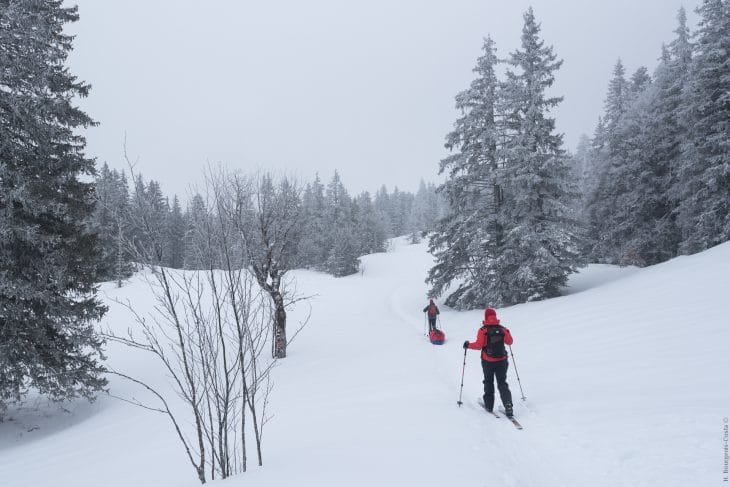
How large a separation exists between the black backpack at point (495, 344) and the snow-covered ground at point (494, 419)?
1.07 m

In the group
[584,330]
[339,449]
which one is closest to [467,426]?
[339,449]

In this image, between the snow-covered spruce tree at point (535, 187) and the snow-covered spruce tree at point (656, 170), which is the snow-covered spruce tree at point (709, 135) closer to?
the snow-covered spruce tree at point (656, 170)

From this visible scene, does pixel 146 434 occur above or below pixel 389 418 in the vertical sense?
below

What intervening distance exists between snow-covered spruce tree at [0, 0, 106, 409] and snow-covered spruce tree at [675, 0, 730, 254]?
2400cm

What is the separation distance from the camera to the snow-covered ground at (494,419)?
4266 millimetres

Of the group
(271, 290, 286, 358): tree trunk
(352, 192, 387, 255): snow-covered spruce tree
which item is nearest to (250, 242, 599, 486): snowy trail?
(271, 290, 286, 358): tree trunk

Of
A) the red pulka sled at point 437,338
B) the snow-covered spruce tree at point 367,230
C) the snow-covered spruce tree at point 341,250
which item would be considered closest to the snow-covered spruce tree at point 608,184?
the red pulka sled at point 437,338

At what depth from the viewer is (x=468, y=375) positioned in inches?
368

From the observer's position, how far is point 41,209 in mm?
9297

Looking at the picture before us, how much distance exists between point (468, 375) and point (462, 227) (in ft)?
35.5

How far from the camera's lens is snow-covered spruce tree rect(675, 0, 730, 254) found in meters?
15.9

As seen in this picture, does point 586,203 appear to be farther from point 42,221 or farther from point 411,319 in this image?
point 42,221

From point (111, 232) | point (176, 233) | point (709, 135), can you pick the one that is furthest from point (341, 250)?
point (709, 135)

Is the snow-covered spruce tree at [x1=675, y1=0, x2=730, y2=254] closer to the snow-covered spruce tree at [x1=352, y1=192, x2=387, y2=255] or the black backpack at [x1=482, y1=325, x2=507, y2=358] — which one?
the black backpack at [x1=482, y1=325, x2=507, y2=358]
